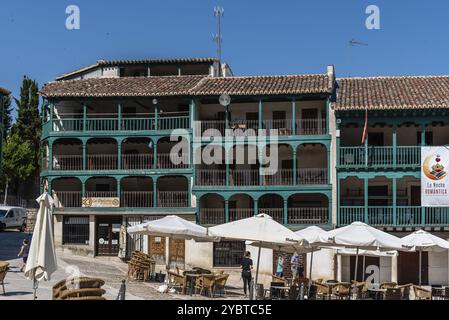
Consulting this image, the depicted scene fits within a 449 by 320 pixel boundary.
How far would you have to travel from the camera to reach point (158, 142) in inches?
1679

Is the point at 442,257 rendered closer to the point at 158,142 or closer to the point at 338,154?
the point at 338,154

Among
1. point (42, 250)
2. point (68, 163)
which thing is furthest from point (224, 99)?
point (42, 250)

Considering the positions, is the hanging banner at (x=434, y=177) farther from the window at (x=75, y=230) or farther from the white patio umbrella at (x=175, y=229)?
the window at (x=75, y=230)

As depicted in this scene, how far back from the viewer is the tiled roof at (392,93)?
3962 centimetres

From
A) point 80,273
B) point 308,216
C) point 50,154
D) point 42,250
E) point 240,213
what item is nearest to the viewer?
point 42,250

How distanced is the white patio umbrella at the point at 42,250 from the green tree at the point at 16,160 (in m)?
40.2

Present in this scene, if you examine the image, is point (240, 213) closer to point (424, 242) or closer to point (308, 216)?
point (308, 216)

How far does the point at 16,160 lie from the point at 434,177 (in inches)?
1328

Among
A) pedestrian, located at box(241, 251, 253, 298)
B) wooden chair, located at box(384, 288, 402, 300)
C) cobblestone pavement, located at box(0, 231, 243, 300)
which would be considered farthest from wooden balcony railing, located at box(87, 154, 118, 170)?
wooden chair, located at box(384, 288, 402, 300)

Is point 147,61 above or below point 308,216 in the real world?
above

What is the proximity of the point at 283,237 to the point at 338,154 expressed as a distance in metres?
17.7

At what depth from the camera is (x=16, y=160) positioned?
5984 centimetres
